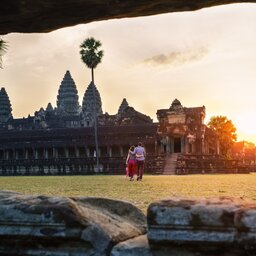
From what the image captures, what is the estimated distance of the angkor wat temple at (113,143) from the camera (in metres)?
42.1

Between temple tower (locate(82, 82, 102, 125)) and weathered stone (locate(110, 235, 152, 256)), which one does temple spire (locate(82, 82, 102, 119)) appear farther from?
weathered stone (locate(110, 235, 152, 256))

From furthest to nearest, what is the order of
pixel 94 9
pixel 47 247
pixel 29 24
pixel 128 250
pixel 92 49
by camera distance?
pixel 92 49
pixel 29 24
pixel 94 9
pixel 47 247
pixel 128 250

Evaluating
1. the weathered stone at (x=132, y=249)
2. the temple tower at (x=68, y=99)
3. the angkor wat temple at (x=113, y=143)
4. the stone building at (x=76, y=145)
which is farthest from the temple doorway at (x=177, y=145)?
the weathered stone at (x=132, y=249)

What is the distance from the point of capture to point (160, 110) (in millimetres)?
46281

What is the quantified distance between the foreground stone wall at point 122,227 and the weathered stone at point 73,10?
113 centimetres

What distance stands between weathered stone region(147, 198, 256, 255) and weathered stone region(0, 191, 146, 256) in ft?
1.16

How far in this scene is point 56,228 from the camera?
285cm

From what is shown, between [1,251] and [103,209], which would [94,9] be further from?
[1,251]

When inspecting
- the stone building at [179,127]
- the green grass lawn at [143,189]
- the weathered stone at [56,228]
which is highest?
the stone building at [179,127]

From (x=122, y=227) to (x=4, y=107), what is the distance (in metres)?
80.2

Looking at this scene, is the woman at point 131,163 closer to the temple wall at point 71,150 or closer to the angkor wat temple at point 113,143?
the angkor wat temple at point 113,143

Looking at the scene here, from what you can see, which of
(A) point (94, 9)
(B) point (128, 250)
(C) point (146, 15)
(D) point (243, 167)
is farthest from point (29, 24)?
(D) point (243, 167)

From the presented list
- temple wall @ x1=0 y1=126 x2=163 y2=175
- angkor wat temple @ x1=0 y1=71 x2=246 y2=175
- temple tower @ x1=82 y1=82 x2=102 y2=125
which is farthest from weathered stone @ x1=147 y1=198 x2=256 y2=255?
temple tower @ x1=82 y1=82 x2=102 y2=125

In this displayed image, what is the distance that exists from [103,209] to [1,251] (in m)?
0.68
